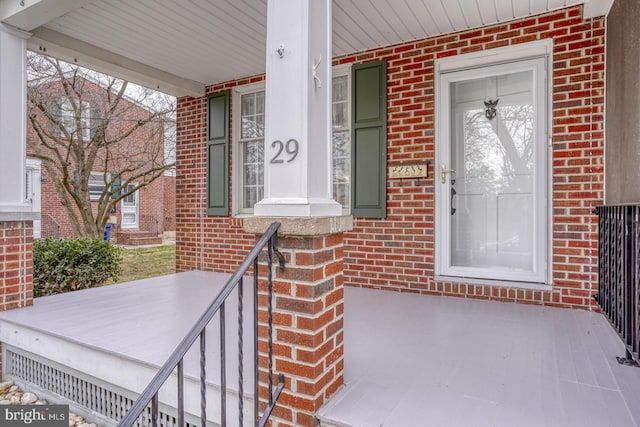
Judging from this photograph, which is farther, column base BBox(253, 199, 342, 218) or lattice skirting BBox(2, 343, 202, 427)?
lattice skirting BBox(2, 343, 202, 427)

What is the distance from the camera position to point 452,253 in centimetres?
375

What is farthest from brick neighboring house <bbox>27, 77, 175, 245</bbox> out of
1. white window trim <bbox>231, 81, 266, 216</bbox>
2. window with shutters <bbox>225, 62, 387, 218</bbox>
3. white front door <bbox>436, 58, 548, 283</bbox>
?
white front door <bbox>436, 58, 548, 283</bbox>

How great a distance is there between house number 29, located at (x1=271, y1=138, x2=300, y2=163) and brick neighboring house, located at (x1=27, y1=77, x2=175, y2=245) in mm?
5240

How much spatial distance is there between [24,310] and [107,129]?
5.13m

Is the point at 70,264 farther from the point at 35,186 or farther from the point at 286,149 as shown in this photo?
the point at 35,186

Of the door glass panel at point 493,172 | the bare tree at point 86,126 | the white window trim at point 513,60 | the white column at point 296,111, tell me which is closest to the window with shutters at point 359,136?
the white window trim at point 513,60

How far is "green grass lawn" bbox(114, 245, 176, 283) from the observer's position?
7938mm

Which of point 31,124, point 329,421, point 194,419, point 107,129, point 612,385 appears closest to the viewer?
point 329,421

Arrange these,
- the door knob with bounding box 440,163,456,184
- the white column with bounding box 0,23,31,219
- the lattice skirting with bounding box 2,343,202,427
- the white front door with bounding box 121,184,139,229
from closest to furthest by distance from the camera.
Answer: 1. the lattice skirting with bounding box 2,343,202,427
2. the white column with bounding box 0,23,31,219
3. the door knob with bounding box 440,163,456,184
4. the white front door with bounding box 121,184,139,229

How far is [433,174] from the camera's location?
376cm

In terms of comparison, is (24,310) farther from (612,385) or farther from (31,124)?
(31,124)

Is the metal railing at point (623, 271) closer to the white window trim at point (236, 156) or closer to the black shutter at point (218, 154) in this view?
the white window trim at point (236, 156)

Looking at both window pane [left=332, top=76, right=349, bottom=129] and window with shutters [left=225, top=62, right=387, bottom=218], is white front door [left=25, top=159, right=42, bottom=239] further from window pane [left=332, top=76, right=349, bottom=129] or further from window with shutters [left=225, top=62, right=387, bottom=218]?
window pane [left=332, top=76, right=349, bottom=129]

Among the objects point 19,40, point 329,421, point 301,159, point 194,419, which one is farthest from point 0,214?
point 329,421
